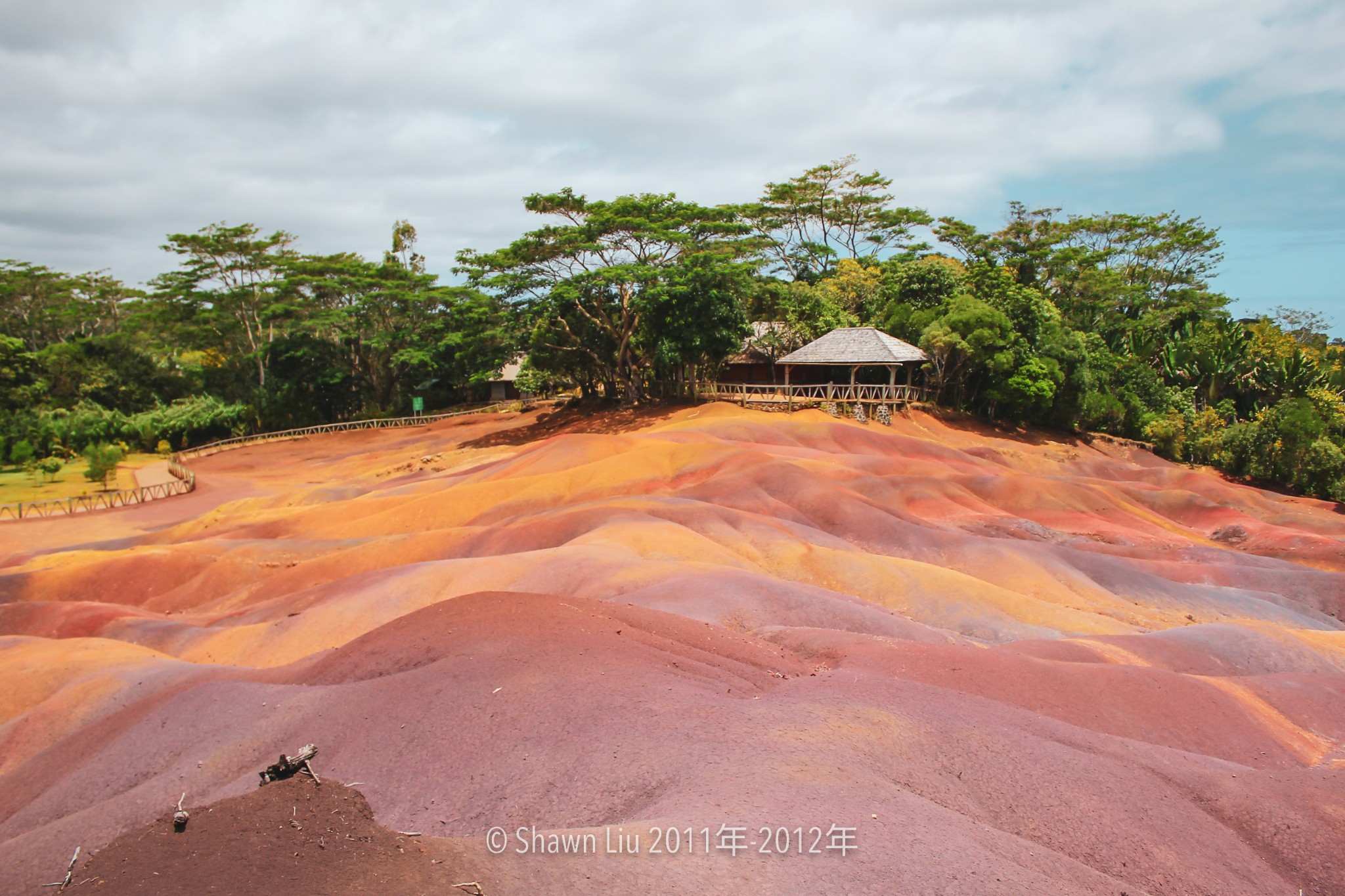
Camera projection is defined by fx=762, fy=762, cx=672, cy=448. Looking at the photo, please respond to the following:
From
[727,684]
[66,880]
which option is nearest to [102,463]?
[66,880]

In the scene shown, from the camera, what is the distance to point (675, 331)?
42.0 meters

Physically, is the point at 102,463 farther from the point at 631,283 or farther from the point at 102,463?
the point at 631,283

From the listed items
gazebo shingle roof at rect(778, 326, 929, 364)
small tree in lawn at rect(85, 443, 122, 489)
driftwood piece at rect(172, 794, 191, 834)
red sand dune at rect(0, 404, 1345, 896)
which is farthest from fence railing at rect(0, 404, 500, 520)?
driftwood piece at rect(172, 794, 191, 834)

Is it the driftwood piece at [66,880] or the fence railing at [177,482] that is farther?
the fence railing at [177,482]

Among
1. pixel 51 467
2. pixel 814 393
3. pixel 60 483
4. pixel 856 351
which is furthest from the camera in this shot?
pixel 814 393

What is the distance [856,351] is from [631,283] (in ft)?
43.2

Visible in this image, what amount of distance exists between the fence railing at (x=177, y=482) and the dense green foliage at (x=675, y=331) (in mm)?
2770

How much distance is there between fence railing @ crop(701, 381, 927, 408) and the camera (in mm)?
43094

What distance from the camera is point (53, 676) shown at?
1267cm

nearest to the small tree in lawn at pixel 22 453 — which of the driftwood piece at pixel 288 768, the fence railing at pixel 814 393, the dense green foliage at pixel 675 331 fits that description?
the dense green foliage at pixel 675 331

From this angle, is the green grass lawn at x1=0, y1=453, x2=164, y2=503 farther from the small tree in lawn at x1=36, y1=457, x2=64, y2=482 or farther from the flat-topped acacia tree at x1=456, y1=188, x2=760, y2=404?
the flat-topped acacia tree at x1=456, y1=188, x2=760, y2=404

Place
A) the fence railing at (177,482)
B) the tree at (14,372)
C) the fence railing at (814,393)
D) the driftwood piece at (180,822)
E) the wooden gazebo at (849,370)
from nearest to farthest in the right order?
the driftwood piece at (180,822), the fence railing at (177,482), the wooden gazebo at (849,370), the fence railing at (814,393), the tree at (14,372)

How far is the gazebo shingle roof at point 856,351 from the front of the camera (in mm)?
42156

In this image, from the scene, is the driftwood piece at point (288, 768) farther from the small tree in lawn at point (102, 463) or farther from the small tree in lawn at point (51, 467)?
the small tree in lawn at point (51, 467)
